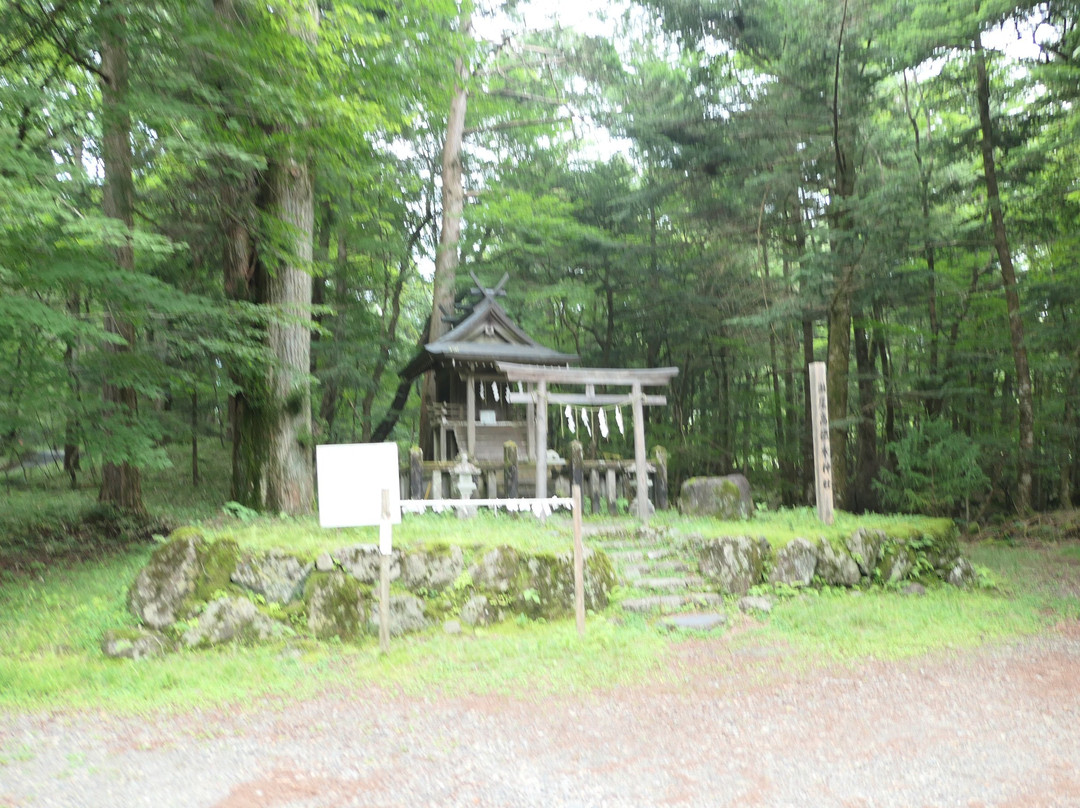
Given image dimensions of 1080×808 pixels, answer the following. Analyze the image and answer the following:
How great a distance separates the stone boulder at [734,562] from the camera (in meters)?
8.24

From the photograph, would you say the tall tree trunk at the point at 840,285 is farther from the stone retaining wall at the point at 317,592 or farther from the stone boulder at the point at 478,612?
the stone boulder at the point at 478,612

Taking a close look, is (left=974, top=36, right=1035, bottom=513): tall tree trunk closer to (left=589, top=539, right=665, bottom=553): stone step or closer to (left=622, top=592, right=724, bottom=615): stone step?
(left=589, top=539, right=665, bottom=553): stone step

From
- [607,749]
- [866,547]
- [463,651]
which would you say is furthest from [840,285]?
[607,749]

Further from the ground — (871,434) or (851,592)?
(871,434)

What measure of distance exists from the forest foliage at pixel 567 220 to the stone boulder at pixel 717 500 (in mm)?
4902

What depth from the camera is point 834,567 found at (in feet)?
28.3

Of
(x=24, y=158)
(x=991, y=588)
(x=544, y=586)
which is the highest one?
(x=24, y=158)

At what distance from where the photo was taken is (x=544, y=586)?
23.5 feet

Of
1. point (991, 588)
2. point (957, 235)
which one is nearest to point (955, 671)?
point (991, 588)

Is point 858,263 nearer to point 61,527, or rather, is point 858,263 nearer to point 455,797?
point 455,797

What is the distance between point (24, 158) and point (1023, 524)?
1667 centimetres

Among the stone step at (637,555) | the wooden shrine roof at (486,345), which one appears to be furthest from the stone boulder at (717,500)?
the wooden shrine roof at (486,345)

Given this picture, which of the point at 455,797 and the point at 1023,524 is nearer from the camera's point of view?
the point at 455,797

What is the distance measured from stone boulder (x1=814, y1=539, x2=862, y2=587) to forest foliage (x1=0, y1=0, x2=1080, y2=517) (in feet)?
21.8
